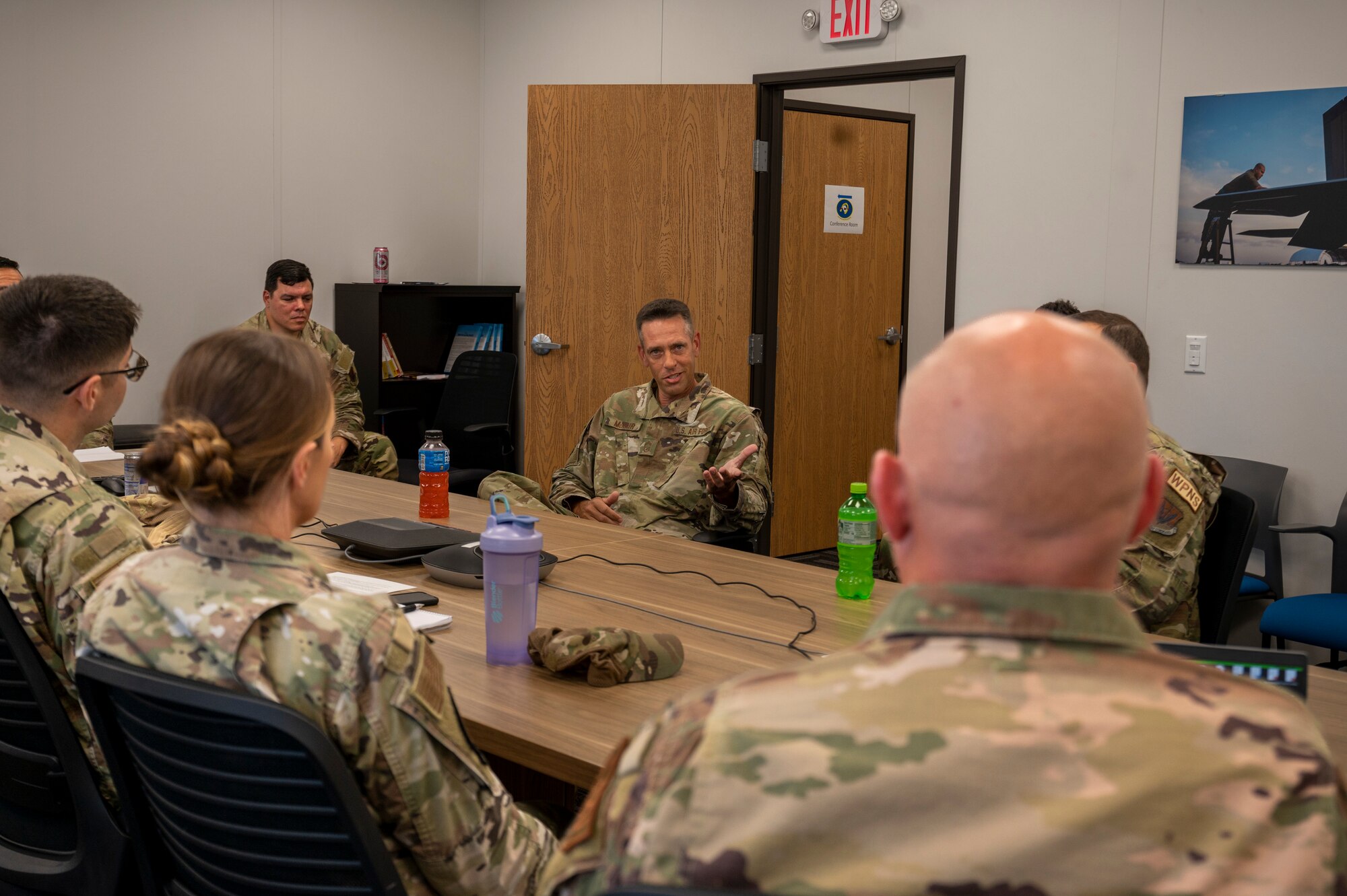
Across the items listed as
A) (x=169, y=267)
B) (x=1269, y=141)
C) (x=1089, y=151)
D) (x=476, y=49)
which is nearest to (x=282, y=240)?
(x=169, y=267)

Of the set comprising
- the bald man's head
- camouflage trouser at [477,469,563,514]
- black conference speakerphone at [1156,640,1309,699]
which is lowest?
camouflage trouser at [477,469,563,514]

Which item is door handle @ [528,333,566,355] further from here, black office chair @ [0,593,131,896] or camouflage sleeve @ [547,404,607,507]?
black office chair @ [0,593,131,896]

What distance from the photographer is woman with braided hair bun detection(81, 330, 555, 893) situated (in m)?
1.24

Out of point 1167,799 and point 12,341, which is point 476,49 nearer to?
point 12,341

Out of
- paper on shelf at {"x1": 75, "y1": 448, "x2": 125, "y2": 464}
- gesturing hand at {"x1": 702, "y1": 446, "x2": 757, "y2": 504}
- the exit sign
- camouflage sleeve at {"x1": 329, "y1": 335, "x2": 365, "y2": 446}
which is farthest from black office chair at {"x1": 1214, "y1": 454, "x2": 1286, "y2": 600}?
paper on shelf at {"x1": 75, "y1": 448, "x2": 125, "y2": 464}

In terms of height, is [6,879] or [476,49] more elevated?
[476,49]

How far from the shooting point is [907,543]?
86cm

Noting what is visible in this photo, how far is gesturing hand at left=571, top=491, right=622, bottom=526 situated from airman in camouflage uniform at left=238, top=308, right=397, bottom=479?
1.53 metres

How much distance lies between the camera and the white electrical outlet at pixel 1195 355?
4.18 m

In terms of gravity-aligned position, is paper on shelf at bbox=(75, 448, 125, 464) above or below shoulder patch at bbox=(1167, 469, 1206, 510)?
below

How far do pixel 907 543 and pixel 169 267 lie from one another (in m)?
5.41

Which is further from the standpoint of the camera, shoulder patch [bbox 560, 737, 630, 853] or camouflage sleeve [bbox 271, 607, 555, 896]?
camouflage sleeve [bbox 271, 607, 555, 896]

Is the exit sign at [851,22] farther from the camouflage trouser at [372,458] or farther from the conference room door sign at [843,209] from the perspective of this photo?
the camouflage trouser at [372,458]

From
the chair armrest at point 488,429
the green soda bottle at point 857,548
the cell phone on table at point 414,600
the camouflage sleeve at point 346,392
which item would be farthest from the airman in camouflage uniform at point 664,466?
the camouflage sleeve at point 346,392
